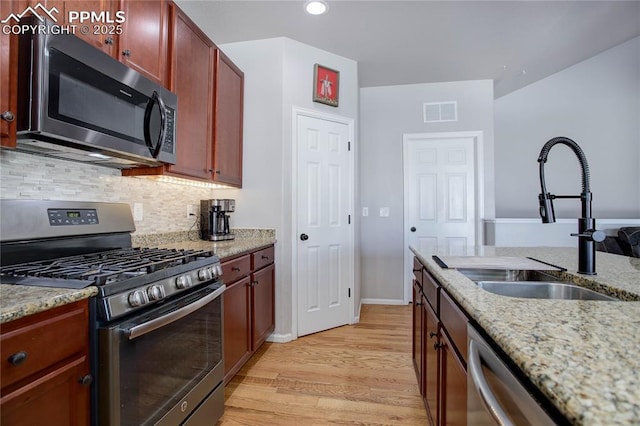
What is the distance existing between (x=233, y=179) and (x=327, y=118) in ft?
3.53

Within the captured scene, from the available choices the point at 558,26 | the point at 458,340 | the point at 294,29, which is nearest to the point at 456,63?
the point at 558,26

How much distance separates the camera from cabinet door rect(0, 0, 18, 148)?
3.47 feet

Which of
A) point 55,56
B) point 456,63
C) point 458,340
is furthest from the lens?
point 456,63

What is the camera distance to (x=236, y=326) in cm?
195

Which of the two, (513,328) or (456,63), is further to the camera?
(456,63)

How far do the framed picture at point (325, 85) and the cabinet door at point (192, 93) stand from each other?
958mm

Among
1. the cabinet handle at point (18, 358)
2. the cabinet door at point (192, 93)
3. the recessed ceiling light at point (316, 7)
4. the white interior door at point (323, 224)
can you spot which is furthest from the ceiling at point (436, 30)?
the cabinet handle at point (18, 358)

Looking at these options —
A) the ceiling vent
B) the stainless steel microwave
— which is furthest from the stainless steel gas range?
the ceiling vent

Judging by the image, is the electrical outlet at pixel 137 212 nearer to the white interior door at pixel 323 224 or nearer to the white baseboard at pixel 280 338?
the white interior door at pixel 323 224

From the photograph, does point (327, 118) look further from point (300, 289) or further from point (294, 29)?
point (300, 289)

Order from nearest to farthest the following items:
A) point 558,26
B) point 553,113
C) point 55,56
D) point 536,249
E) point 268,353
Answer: point 55,56 → point 536,249 → point 268,353 → point 558,26 → point 553,113

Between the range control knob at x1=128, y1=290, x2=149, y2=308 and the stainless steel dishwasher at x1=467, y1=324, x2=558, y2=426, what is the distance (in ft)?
3.50

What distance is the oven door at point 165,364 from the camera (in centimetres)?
100

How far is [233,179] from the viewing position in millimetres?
2590
